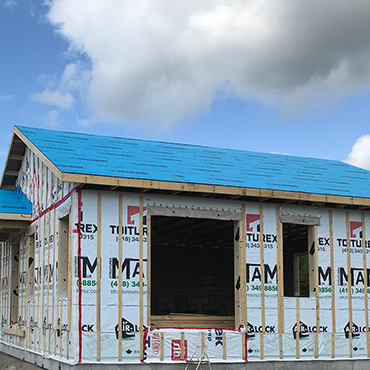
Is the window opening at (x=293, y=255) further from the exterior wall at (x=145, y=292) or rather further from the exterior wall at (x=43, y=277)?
the exterior wall at (x=43, y=277)

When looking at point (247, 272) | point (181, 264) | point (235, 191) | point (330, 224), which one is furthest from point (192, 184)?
point (181, 264)

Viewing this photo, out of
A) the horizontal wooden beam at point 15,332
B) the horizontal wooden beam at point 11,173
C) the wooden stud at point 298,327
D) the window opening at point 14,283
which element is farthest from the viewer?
the horizontal wooden beam at point 11,173

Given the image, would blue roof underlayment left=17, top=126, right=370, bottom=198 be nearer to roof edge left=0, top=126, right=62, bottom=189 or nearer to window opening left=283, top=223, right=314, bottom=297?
roof edge left=0, top=126, right=62, bottom=189

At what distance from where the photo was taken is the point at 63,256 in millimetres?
15000

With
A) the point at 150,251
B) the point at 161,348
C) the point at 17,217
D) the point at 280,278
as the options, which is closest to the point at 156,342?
the point at 161,348

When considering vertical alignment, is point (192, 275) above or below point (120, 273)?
below

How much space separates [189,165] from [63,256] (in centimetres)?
409

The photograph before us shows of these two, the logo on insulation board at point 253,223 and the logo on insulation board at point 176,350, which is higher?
the logo on insulation board at point 253,223

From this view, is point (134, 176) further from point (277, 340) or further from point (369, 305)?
point (369, 305)

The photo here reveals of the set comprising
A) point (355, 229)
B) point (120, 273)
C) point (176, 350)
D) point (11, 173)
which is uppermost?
point (11, 173)

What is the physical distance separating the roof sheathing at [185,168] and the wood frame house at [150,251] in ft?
0.16

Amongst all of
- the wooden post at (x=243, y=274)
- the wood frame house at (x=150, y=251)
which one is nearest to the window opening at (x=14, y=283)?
the wood frame house at (x=150, y=251)

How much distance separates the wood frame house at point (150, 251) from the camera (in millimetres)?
13648

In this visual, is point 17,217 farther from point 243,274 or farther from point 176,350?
point 243,274
